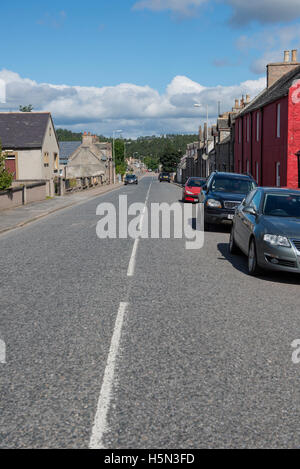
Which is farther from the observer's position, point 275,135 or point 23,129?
point 23,129

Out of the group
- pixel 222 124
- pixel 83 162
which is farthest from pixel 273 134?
pixel 83 162

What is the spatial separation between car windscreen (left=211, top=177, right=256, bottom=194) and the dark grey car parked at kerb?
567cm

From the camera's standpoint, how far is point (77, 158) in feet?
296

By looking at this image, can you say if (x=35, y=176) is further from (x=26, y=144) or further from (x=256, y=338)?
(x=256, y=338)

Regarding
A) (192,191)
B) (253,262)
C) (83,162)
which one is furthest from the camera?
(83,162)

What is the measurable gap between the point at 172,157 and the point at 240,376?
5179 inches

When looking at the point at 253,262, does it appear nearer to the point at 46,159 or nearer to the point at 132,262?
the point at 132,262

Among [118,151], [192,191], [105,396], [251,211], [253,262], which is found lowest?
[105,396]

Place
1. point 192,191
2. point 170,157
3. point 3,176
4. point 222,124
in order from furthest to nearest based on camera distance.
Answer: point 170,157 → point 222,124 → point 192,191 → point 3,176

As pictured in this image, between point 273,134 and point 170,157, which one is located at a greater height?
point 170,157

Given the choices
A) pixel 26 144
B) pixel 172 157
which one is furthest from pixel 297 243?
pixel 172 157

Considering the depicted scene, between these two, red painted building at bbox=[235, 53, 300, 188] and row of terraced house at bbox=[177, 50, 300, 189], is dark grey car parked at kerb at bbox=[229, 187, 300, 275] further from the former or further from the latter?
red painted building at bbox=[235, 53, 300, 188]

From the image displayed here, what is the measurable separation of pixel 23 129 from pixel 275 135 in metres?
23.3

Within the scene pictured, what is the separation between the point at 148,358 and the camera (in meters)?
4.87
